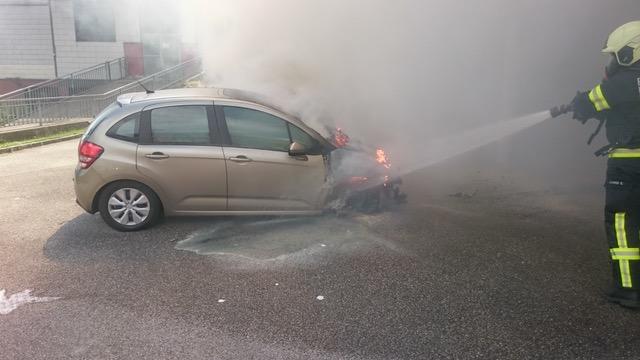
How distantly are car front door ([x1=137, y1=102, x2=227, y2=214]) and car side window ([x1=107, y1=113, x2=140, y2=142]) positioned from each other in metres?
0.06

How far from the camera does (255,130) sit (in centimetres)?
489

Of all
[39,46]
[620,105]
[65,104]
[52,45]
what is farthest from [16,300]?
[39,46]

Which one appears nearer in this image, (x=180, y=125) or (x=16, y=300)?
(x=16, y=300)

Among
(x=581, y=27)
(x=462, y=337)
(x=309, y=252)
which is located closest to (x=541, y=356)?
(x=462, y=337)

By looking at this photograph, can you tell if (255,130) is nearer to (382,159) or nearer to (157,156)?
(157,156)

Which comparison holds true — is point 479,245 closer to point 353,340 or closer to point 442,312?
point 442,312

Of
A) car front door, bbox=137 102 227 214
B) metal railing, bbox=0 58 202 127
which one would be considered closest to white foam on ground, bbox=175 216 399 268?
car front door, bbox=137 102 227 214

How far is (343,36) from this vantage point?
7.52 m

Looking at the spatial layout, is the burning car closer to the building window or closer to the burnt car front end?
the burnt car front end

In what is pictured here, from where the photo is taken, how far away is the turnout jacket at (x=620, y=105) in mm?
3479

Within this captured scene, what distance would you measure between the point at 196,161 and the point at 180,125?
0.41m

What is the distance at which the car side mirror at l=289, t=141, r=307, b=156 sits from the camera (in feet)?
15.9

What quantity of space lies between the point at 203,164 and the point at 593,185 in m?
5.57

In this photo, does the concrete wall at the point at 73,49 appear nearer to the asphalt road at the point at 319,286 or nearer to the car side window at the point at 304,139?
the asphalt road at the point at 319,286
